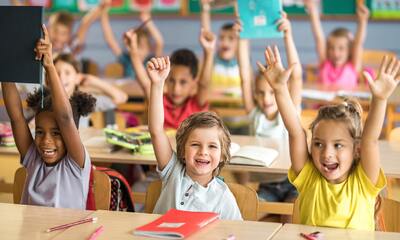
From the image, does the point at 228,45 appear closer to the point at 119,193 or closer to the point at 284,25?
the point at 284,25

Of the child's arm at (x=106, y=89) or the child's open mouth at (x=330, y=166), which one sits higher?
the child's arm at (x=106, y=89)

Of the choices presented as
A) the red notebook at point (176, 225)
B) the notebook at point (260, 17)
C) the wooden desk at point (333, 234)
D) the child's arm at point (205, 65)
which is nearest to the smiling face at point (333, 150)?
the wooden desk at point (333, 234)

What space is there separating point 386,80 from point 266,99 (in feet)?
6.41

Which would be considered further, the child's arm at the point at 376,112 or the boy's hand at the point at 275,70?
the boy's hand at the point at 275,70

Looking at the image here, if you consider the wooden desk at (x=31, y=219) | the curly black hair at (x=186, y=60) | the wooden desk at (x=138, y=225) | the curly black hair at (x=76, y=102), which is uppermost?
the curly black hair at (x=186, y=60)

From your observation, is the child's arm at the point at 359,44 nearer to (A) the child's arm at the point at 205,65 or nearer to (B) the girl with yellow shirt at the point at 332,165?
(A) the child's arm at the point at 205,65

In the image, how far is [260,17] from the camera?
4477 mm

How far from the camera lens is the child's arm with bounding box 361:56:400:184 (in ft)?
8.66

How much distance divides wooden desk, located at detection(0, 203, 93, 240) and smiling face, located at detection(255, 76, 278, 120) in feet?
6.43

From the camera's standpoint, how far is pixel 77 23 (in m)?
8.70

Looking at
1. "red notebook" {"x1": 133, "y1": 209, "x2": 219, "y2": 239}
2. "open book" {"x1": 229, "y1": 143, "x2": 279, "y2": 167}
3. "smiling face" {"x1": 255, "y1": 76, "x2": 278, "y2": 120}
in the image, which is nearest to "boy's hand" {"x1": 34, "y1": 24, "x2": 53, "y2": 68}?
"red notebook" {"x1": 133, "y1": 209, "x2": 219, "y2": 239}

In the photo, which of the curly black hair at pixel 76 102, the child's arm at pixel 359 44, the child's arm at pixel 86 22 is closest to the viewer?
the curly black hair at pixel 76 102

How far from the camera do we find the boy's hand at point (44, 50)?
2.99 metres

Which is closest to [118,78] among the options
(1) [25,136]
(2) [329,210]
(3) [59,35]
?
(3) [59,35]
